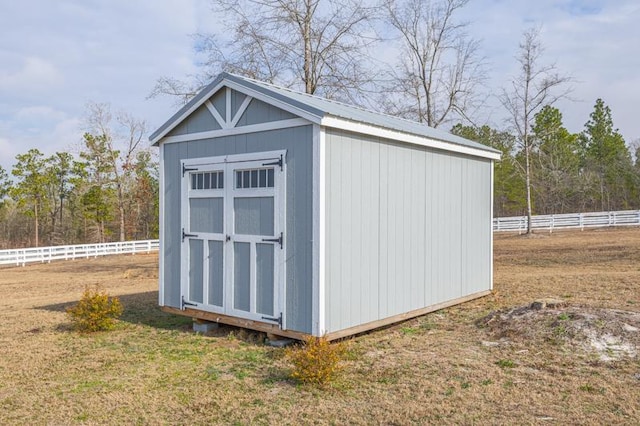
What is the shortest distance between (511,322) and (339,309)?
2115 millimetres

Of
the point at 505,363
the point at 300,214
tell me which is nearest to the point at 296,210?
the point at 300,214

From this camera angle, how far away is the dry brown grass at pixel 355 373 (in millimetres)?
3871

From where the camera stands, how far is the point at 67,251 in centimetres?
2189

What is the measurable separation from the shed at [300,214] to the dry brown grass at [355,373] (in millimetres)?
448

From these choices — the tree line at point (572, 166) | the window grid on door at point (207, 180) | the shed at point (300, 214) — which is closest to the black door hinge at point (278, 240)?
the shed at point (300, 214)

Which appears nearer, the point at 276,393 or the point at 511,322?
the point at 276,393

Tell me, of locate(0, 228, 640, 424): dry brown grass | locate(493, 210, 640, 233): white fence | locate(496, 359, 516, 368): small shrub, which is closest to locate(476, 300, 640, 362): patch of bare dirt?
locate(0, 228, 640, 424): dry brown grass

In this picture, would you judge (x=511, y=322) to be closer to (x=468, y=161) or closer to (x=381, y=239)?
(x=381, y=239)

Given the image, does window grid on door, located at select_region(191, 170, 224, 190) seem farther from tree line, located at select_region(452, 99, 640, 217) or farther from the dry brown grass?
tree line, located at select_region(452, 99, 640, 217)

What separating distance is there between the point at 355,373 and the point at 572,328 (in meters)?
2.54

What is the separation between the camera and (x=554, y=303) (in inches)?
260

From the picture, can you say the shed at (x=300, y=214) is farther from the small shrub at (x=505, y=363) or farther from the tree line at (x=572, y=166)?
the tree line at (x=572, y=166)

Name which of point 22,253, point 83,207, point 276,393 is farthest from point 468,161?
point 83,207

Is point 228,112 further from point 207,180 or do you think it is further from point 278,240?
point 278,240
